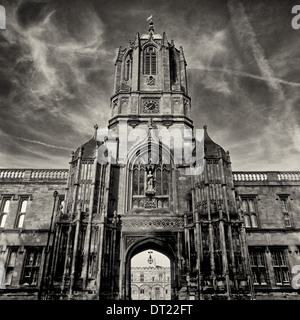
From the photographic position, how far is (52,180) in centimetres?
2433

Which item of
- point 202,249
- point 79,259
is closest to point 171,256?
point 202,249

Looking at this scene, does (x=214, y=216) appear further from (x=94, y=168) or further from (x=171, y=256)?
(x=94, y=168)

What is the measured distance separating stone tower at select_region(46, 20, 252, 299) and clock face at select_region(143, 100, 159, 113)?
86 millimetres

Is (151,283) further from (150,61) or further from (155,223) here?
(150,61)

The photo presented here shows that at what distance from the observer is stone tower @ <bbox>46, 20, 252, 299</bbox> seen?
58.1 feet

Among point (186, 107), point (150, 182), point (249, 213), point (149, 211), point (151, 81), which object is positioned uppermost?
point (151, 81)

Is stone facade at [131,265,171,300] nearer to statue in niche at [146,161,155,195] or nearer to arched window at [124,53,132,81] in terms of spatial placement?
arched window at [124,53,132,81]

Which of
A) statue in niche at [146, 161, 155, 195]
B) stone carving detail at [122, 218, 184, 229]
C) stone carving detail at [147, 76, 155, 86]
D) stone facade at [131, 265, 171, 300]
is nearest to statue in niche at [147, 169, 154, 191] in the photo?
statue in niche at [146, 161, 155, 195]

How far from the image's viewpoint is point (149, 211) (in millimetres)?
20922

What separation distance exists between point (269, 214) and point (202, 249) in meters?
7.65

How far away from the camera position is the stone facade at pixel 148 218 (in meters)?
18.0

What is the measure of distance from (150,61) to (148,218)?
15961 millimetres

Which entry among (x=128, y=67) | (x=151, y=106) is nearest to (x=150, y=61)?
(x=128, y=67)

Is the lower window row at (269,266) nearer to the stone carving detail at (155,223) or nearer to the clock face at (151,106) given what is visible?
the stone carving detail at (155,223)
